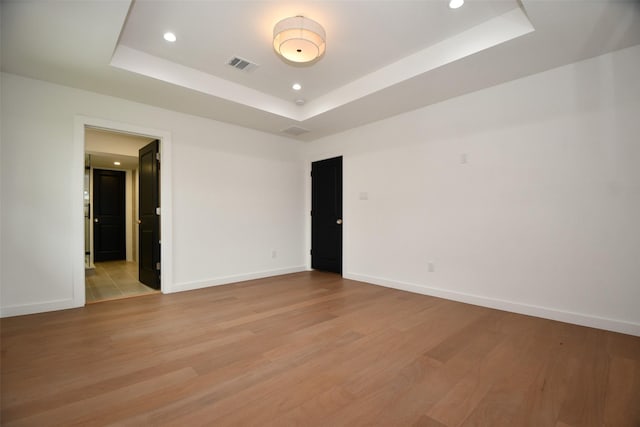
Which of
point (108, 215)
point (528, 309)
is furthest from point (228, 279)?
point (108, 215)

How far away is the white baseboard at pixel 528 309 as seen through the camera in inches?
104

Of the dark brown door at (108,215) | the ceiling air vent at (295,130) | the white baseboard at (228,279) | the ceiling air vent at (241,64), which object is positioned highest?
the ceiling air vent at (241,64)

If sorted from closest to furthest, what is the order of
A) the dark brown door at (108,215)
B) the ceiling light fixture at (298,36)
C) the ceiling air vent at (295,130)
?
the ceiling light fixture at (298,36) < the ceiling air vent at (295,130) < the dark brown door at (108,215)

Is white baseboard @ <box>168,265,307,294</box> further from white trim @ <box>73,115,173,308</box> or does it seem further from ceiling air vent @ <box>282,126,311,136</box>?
ceiling air vent @ <box>282,126,311,136</box>

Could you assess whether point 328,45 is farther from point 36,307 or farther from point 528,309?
point 36,307

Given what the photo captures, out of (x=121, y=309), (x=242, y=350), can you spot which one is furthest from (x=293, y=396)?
(x=121, y=309)

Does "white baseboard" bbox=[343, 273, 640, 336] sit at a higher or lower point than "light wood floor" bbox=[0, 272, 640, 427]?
higher

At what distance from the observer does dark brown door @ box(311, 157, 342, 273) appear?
5.34m

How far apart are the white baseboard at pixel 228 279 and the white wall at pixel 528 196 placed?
190cm

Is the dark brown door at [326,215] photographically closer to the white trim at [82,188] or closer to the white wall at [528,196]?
the white wall at [528,196]

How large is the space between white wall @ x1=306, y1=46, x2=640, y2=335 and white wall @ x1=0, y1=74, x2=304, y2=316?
2.09 metres

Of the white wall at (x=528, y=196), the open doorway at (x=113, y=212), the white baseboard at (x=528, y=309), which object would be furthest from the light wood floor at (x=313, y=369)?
the open doorway at (x=113, y=212)

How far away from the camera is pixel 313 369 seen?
80.3 inches

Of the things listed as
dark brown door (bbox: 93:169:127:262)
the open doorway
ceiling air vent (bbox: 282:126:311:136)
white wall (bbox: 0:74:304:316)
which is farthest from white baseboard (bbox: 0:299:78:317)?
dark brown door (bbox: 93:169:127:262)
